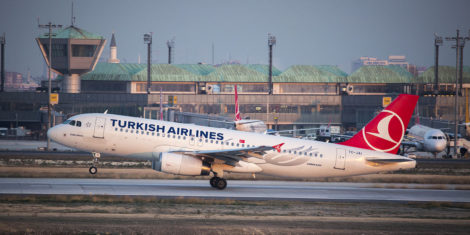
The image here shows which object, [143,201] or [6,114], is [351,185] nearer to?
[143,201]

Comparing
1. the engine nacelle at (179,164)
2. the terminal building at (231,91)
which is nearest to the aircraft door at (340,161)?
the engine nacelle at (179,164)

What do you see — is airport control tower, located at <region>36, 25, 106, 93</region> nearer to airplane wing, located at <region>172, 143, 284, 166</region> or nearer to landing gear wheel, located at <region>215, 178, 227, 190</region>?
landing gear wheel, located at <region>215, 178, 227, 190</region>

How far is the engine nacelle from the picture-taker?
33969 millimetres

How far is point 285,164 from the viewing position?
119 feet

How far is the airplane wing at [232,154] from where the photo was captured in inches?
1337

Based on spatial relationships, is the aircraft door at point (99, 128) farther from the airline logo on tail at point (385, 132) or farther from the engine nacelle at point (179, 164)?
the airline logo on tail at point (385, 132)

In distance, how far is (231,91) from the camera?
13575cm

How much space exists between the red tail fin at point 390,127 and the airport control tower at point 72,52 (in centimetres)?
8815

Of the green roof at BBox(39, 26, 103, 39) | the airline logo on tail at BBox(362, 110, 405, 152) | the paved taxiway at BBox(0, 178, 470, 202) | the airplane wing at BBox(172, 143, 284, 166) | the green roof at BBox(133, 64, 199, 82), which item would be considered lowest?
the paved taxiway at BBox(0, 178, 470, 202)

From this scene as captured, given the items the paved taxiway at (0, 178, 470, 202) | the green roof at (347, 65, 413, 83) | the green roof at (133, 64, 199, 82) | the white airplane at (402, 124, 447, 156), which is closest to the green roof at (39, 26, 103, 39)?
the green roof at (133, 64, 199, 82)

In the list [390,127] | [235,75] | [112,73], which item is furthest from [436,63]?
[390,127]

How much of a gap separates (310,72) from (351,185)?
3924 inches

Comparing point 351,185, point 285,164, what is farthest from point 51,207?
point 351,185

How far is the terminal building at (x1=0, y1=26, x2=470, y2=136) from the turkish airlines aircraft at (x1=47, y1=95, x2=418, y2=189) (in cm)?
5995
